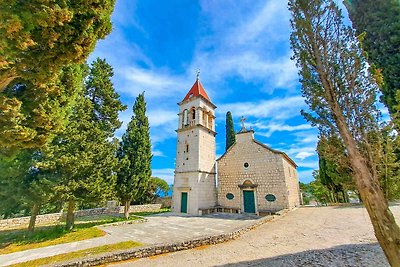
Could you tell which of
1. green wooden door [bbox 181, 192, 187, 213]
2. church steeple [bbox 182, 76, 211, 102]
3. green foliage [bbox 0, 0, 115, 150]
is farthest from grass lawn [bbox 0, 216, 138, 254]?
church steeple [bbox 182, 76, 211, 102]

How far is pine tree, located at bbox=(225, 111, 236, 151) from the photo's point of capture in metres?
27.8

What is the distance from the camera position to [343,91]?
560 centimetres

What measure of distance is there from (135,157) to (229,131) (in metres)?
15.7

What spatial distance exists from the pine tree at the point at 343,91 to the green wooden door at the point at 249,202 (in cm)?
1392

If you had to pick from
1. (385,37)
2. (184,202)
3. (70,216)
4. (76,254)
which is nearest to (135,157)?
(70,216)

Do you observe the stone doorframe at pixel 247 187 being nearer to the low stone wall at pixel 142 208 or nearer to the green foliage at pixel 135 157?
the green foliage at pixel 135 157

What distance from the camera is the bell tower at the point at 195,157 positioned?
18516 mm

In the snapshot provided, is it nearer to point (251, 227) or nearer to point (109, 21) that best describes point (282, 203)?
point (251, 227)

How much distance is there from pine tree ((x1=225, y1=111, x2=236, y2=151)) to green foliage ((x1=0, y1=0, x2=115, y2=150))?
23.2 meters

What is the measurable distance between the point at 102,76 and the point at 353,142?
652 inches

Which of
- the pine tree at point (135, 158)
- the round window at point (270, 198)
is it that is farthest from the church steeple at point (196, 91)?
the round window at point (270, 198)

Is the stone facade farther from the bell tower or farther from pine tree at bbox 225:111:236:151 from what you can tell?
pine tree at bbox 225:111:236:151

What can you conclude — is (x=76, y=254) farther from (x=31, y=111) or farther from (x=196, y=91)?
(x=196, y=91)

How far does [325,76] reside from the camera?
5.81 meters
